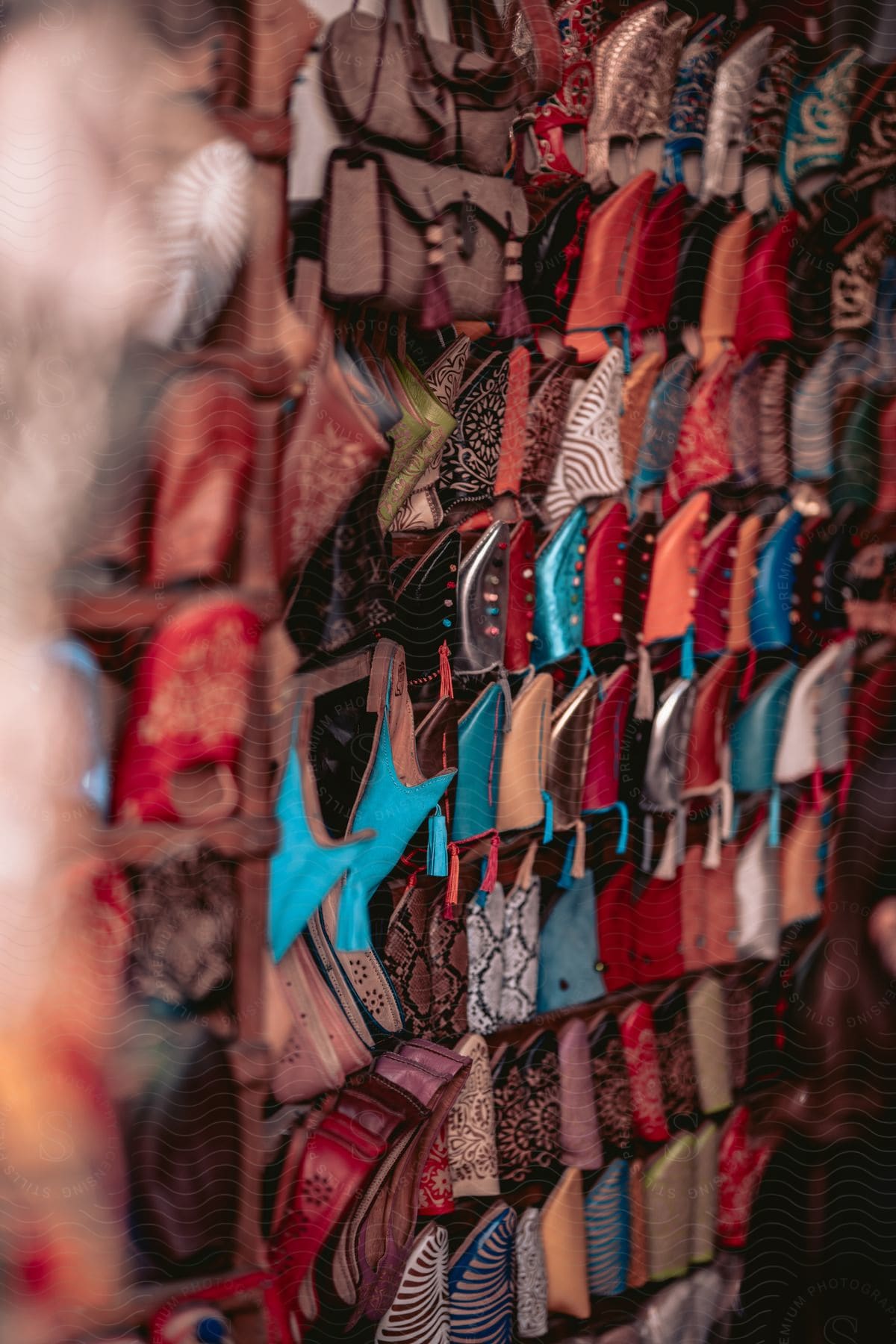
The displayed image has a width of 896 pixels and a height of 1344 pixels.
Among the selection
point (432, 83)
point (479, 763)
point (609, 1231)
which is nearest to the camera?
point (432, 83)

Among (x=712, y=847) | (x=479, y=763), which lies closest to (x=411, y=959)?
(x=479, y=763)

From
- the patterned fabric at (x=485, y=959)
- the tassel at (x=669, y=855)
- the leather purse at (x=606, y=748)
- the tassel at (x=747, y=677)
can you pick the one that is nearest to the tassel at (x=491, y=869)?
the patterned fabric at (x=485, y=959)

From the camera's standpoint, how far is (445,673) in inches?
34.4

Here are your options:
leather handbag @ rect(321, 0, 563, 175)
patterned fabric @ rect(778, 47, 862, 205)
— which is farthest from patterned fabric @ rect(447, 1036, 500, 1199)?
patterned fabric @ rect(778, 47, 862, 205)

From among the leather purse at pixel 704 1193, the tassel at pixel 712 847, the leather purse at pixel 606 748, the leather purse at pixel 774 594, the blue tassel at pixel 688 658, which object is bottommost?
the leather purse at pixel 704 1193

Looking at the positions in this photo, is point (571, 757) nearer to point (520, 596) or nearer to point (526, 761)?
point (526, 761)

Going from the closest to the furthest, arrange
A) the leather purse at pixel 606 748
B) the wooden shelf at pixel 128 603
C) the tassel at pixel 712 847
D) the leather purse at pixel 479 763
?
the wooden shelf at pixel 128 603
the leather purse at pixel 479 763
the leather purse at pixel 606 748
the tassel at pixel 712 847

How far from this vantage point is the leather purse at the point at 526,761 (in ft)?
3.04

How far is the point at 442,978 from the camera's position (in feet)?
2.90

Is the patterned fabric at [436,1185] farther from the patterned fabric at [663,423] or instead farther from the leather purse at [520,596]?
the patterned fabric at [663,423]

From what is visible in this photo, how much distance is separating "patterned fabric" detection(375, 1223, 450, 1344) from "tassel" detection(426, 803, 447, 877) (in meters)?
0.29

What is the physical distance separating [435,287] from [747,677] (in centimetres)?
53

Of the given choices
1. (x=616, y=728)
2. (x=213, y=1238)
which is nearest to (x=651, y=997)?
(x=616, y=728)

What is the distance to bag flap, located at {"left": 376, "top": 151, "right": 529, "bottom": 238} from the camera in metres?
0.78
